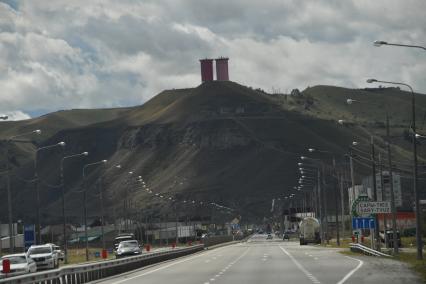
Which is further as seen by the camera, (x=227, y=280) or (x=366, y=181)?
(x=366, y=181)

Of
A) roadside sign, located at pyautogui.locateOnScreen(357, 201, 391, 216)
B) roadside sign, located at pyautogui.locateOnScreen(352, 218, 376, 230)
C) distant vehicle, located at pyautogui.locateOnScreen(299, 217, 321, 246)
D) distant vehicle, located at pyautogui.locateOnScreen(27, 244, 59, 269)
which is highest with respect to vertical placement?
roadside sign, located at pyautogui.locateOnScreen(357, 201, 391, 216)

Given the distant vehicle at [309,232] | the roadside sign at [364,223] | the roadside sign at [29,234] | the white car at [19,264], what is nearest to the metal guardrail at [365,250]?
the roadside sign at [364,223]

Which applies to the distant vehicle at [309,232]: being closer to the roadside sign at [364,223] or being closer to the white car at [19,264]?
the roadside sign at [364,223]

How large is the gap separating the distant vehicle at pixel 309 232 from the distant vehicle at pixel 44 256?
181ft

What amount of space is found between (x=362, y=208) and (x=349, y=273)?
22.8 m

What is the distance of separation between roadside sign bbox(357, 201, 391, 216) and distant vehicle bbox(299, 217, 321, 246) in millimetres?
53992

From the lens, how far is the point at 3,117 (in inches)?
2106

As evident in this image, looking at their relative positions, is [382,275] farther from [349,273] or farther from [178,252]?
[178,252]

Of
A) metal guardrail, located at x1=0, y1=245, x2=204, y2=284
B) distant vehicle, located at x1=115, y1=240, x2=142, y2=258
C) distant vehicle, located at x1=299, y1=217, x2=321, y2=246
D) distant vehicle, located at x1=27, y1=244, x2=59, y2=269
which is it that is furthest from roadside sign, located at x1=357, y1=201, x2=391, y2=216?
distant vehicle, located at x1=299, y1=217, x2=321, y2=246

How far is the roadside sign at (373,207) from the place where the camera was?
62625 mm

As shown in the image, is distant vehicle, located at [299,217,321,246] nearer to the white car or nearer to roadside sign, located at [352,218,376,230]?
roadside sign, located at [352,218,376,230]

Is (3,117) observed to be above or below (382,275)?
above

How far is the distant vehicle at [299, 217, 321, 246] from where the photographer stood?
117m

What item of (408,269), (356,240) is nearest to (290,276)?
(408,269)
